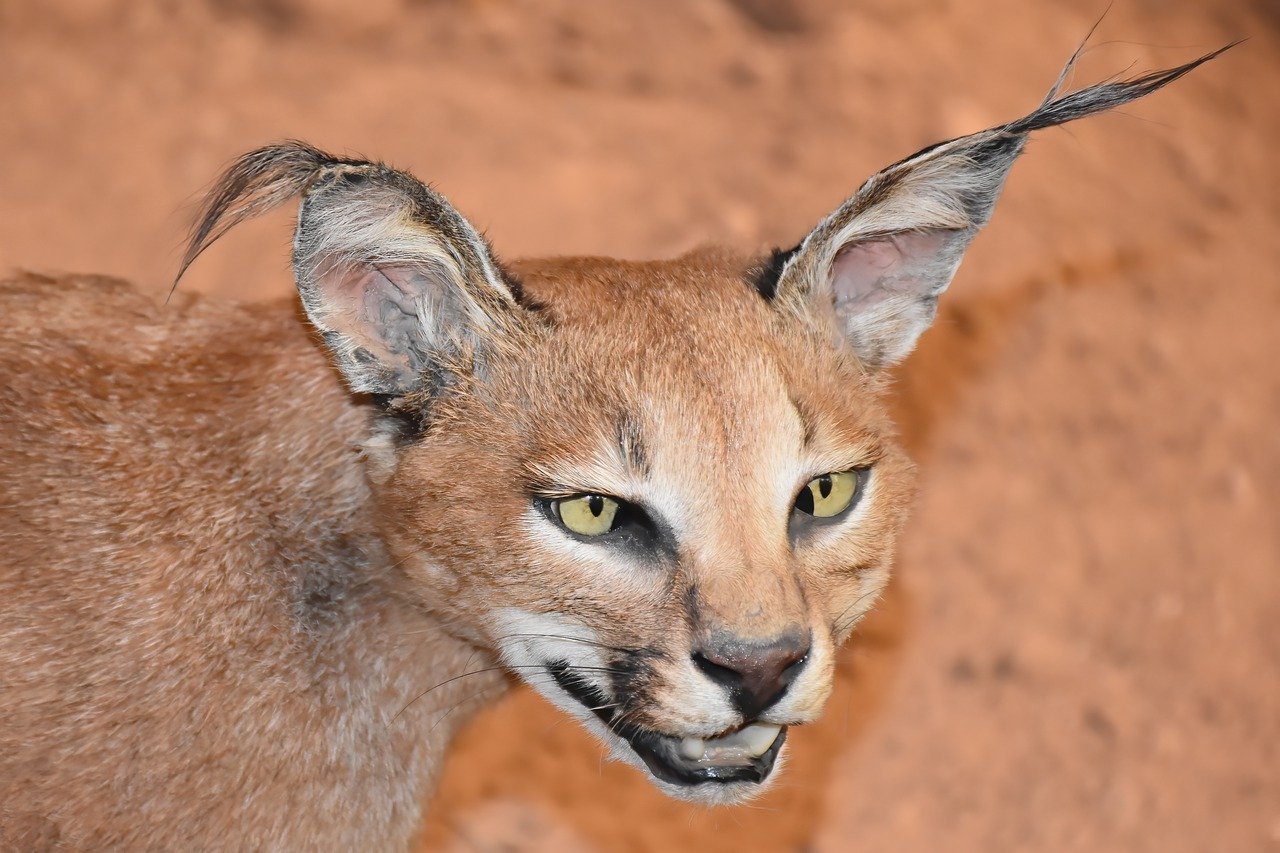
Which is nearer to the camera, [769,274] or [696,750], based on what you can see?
[696,750]

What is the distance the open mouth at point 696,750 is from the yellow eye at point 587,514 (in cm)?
34

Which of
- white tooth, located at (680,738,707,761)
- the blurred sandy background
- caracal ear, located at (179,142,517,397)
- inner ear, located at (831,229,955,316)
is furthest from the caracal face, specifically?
the blurred sandy background

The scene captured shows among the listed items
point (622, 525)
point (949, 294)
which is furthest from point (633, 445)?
point (949, 294)

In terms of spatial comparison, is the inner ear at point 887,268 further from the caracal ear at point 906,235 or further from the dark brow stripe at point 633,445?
the dark brow stripe at point 633,445

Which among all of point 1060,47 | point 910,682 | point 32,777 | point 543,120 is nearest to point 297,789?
point 32,777

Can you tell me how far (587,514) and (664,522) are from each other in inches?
7.3

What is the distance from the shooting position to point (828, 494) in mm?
3119

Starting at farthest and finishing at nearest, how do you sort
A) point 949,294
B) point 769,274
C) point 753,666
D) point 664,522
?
point 949,294, point 769,274, point 664,522, point 753,666

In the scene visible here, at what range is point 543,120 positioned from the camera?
242 inches

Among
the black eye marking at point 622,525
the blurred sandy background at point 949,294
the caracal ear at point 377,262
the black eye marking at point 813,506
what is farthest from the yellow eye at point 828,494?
the blurred sandy background at point 949,294

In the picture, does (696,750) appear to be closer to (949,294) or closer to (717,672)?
(717,672)

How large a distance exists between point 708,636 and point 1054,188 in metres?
4.49

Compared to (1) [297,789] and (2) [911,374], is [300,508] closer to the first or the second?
(1) [297,789]

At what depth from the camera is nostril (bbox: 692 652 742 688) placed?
272cm
